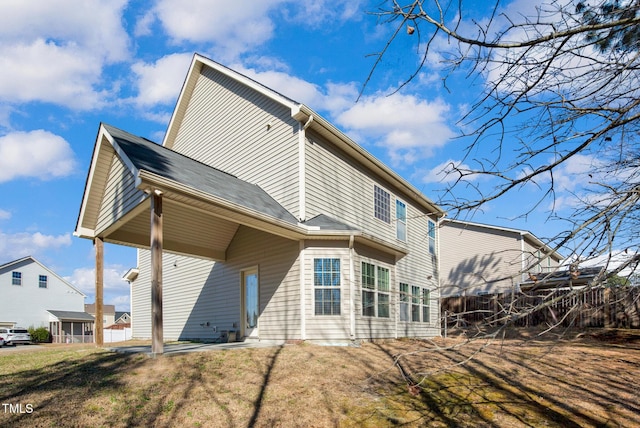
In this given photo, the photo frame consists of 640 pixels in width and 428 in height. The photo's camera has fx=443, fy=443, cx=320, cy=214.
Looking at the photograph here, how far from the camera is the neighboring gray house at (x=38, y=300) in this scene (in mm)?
34219

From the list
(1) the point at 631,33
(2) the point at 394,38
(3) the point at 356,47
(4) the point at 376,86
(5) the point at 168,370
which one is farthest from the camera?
(5) the point at 168,370

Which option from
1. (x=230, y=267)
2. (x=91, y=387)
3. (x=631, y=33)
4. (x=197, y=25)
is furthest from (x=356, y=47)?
(x=230, y=267)

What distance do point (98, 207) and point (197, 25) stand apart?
5.97 m

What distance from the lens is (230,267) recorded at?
13.4 m

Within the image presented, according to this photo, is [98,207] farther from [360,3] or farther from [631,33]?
[631,33]

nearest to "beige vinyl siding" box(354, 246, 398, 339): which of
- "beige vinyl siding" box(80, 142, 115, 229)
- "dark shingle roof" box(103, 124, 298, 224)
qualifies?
"dark shingle roof" box(103, 124, 298, 224)

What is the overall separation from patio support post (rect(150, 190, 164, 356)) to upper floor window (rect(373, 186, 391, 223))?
8.43 m

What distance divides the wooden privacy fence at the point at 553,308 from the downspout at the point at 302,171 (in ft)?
15.0

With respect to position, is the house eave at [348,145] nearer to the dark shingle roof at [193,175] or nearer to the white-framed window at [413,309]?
the dark shingle roof at [193,175]

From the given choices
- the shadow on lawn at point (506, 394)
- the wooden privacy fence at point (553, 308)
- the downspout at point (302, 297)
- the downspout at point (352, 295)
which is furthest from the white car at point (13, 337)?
the shadow on lawn at point (506, 394)

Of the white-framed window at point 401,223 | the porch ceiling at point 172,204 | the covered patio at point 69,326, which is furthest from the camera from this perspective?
the covered patio at point 69,326

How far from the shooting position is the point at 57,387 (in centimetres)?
653

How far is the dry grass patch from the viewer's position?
597cm

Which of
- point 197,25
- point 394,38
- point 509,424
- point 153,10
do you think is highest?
point 153,10
